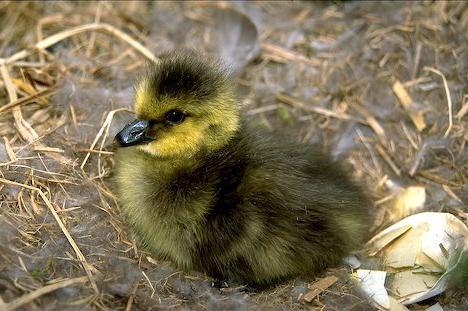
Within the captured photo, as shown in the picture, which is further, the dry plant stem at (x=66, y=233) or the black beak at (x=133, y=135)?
the black beak at (x=133, y=135)

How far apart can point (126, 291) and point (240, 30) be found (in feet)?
5.39

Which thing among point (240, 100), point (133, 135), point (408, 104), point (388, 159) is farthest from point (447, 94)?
point (133, 135)

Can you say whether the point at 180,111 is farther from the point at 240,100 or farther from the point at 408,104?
the point at 408,104

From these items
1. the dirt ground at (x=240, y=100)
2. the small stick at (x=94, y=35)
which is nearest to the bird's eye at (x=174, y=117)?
the dirt ground at (x=240, y=100)

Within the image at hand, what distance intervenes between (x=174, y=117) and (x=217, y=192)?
0.29m

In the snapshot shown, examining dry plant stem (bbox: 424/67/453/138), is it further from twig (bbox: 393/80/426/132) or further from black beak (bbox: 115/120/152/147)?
black beak (bbox: 115/120/152/147)

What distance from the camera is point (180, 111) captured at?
78.0 inches

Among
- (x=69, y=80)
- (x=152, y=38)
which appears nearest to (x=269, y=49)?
(x=152, y=38)

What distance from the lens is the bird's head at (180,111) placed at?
6.43 ft

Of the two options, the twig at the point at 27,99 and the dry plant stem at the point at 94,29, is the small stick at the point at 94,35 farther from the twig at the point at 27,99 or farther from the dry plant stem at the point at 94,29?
the twig at the point at 27,99

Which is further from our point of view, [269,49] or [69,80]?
[269,49]

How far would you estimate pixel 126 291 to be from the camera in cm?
182

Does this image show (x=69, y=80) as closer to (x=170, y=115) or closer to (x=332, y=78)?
(x=170, y=115)

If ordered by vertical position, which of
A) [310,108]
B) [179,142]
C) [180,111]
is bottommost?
[310,108]
